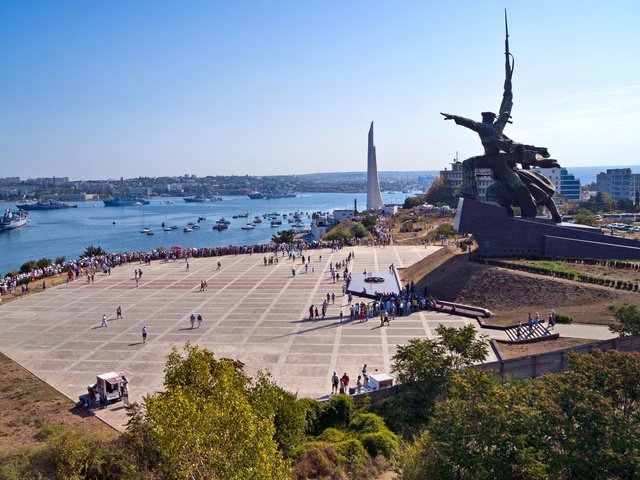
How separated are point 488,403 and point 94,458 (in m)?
6.45

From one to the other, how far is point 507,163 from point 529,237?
3914 mm

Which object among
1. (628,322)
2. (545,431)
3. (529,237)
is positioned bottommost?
(628,322)

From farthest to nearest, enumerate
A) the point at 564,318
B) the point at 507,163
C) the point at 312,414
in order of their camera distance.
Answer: the point at 507,163 < the point at 564,318 < the point at 312,414

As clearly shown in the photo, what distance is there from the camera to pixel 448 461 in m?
7.69

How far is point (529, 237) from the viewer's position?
25594mm

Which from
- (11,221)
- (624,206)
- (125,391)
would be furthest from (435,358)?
(11,221)

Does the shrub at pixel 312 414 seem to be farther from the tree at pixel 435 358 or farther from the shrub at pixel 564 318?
the shrub at pixel 564 318

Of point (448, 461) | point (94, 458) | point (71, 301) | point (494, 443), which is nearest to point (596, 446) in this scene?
point (494, 443)

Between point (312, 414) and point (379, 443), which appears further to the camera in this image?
point (312, 414)

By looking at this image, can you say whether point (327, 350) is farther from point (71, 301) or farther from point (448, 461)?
point (71, 301)

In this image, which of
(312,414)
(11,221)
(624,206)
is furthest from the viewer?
(11,221)

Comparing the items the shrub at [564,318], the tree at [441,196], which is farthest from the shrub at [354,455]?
the tree at [441,196]

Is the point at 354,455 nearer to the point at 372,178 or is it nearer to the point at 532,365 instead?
the point at 532,365

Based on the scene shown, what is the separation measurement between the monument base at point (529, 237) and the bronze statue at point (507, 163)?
856 millimetres
